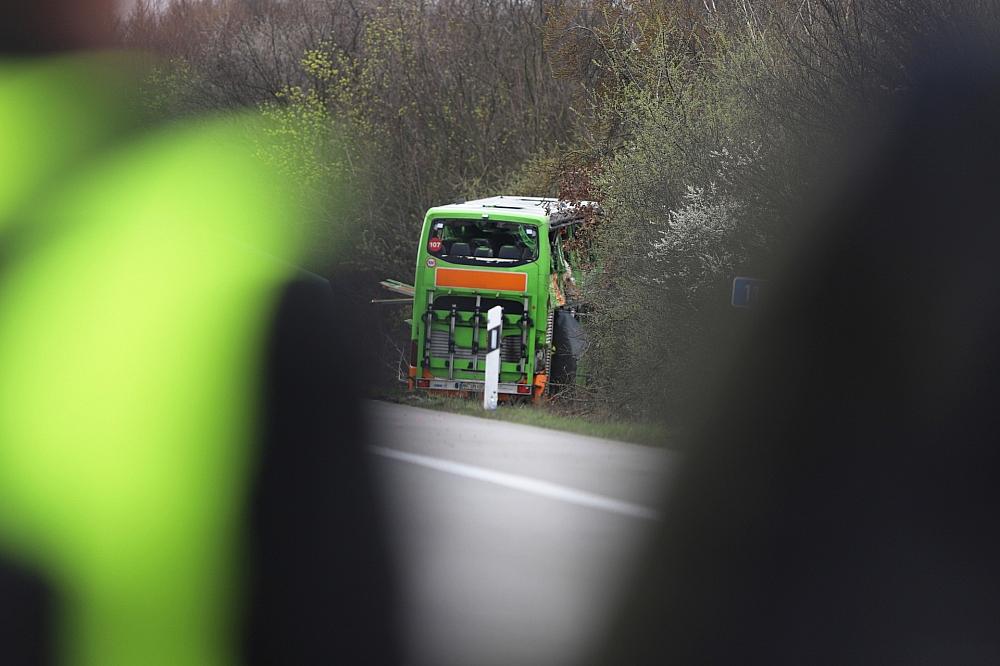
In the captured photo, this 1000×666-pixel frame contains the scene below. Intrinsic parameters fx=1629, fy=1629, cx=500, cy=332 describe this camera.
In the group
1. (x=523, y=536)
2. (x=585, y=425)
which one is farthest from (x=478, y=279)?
(x=523, y=536)

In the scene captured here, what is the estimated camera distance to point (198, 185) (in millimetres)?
1098

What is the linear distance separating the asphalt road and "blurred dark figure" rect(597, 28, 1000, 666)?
26cm

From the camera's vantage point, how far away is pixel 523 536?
8836mm

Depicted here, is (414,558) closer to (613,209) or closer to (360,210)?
(613,209)

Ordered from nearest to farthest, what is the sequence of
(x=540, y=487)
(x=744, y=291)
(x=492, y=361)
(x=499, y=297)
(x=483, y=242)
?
1. (x=540, y=487)
2. (x=744, y=291)
3. (x=492, y=361)
4. (x=499, y=297)
5. (x=483, y=242)

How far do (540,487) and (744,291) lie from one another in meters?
4.91

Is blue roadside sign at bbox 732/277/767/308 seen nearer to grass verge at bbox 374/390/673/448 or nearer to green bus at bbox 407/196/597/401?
grass verge at bbox 374/390/673/448

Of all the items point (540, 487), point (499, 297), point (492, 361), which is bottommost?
point (540, 487)

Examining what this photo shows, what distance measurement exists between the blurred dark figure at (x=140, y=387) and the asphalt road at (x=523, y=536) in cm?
267

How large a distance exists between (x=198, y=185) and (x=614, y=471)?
35.8ft

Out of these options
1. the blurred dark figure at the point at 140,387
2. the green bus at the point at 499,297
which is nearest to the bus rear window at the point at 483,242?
the green bus at the point at 499,297

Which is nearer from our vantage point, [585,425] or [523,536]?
[523,536]

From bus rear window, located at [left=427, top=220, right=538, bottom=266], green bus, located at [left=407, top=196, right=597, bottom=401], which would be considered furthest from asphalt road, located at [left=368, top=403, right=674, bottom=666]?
A: bus rear window, located at [left=427, top=220, right=538, bottom=266]

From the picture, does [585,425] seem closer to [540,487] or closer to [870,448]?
[870,448]
